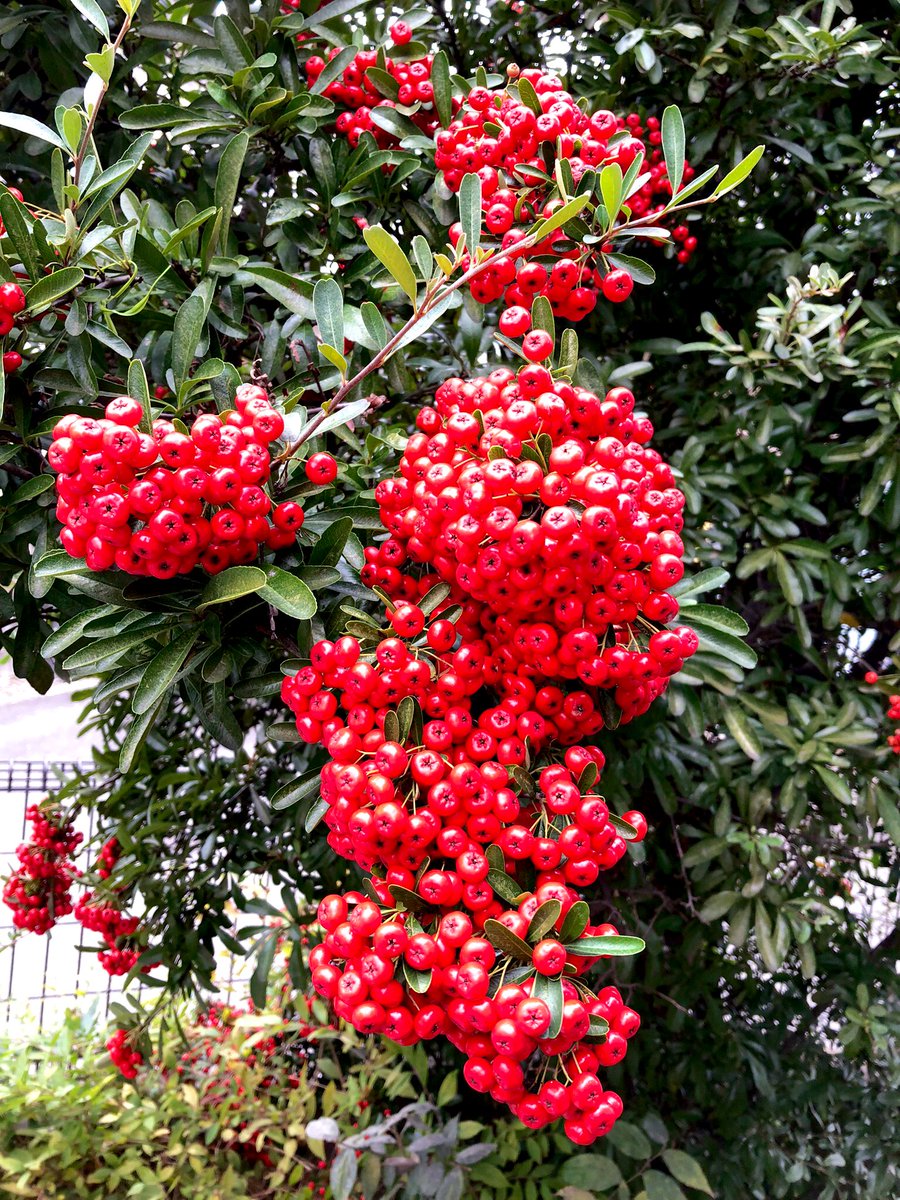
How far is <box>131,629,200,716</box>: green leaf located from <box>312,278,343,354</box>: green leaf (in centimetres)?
39

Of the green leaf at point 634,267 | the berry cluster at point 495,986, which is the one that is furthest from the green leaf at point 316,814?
the green leaf at point 634,267

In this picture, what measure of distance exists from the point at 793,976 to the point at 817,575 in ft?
4.19

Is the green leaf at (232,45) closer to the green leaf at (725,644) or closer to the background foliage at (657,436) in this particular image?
the background foliage at (657,436)

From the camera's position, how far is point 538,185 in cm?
112

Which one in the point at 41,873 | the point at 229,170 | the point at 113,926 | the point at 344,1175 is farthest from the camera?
the point at 41,873

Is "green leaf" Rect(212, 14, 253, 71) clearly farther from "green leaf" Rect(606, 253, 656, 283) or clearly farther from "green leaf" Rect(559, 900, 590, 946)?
"green leaf" Rect(559, 900, 590, 946)

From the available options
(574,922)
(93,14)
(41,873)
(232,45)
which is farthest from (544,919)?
(41,873)

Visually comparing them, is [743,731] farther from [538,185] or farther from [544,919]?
[538,185]

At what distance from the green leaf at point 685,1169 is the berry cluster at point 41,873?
5.64 feet

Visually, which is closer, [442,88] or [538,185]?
[538,185]

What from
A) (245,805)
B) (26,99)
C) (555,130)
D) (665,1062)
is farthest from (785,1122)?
(26,99)

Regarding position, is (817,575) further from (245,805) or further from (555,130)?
(245,805)

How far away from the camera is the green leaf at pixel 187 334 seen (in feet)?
3.37

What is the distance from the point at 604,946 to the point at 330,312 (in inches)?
31.5
